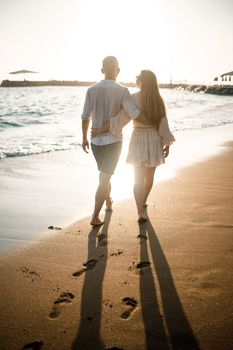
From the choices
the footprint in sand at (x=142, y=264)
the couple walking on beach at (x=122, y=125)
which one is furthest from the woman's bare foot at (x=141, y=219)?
the footprint in sand at (x=142, y=264)

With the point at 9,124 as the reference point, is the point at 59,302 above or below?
below

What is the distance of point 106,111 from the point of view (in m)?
4.54

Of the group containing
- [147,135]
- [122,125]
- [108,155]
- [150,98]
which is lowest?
[108,155]

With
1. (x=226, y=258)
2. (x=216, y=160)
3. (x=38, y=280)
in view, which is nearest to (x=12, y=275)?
(x=38, y=280)

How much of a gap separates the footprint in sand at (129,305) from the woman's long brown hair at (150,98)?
2.37 m

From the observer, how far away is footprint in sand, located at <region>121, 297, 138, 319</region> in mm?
2830

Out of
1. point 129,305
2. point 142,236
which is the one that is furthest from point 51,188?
point 129,305

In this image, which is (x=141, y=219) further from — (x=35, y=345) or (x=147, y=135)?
(x=35, y=345)

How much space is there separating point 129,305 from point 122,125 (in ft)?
7.46

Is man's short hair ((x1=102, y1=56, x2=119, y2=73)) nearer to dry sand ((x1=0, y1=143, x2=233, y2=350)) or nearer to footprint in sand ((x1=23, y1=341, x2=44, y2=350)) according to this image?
dry sand ((x1=0, y1=143, x2=233, y2=350))

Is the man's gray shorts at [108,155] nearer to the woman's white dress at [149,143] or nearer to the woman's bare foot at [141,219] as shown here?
the woman's white dress at [149,143]

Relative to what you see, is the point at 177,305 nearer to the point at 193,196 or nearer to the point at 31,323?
the point at 31,323

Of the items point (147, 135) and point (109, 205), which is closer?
point (147, 135)

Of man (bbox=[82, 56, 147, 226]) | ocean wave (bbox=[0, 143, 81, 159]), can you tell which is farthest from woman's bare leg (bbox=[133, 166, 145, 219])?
ocean wave (bbox=[0, 143, 81, 159])
